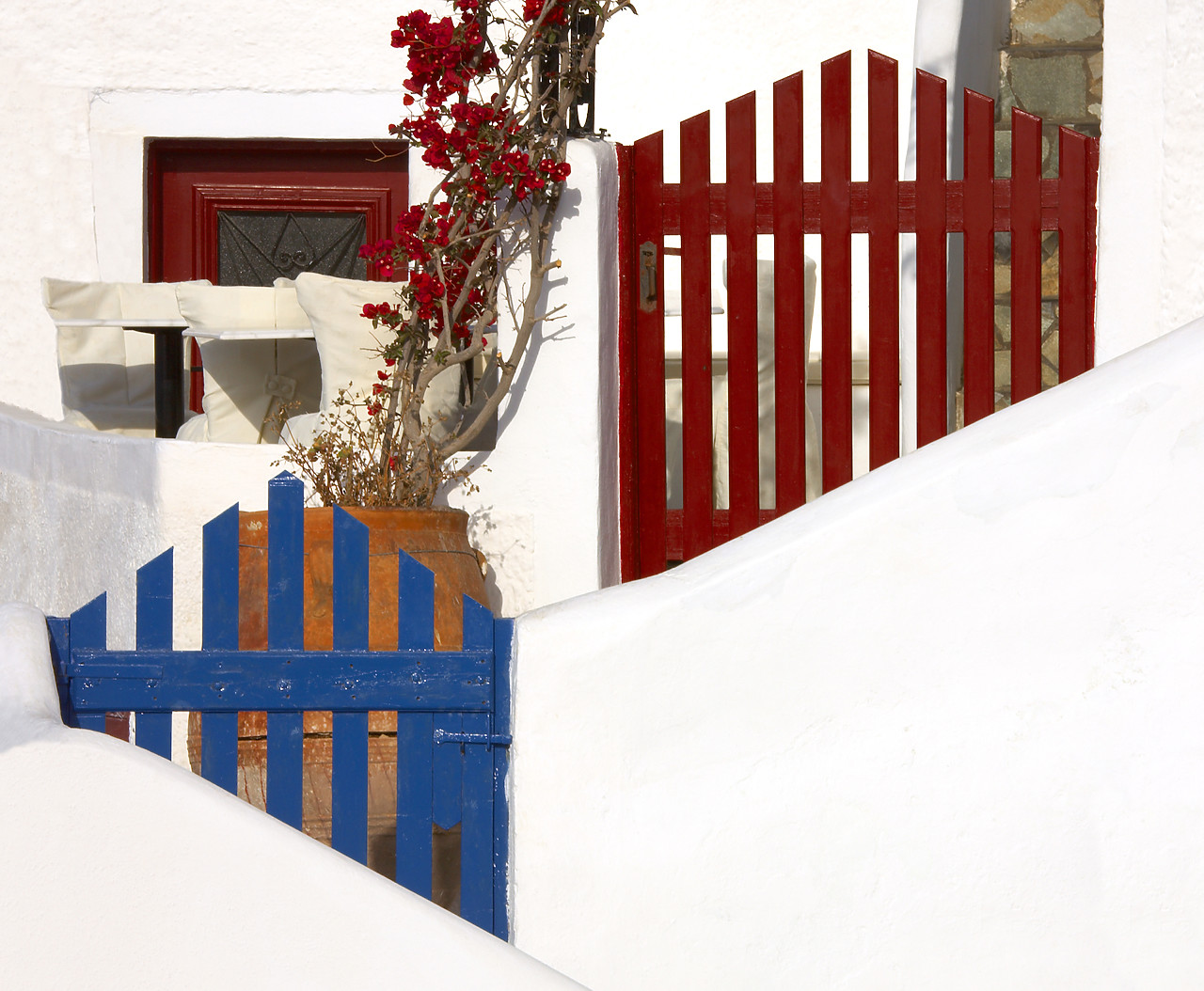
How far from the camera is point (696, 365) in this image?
3799mm

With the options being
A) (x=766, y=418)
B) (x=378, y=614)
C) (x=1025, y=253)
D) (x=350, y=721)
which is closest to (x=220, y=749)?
(x=350, y=721)

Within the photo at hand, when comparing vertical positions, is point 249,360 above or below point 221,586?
above

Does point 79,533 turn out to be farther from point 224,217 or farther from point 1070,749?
point 1070,749

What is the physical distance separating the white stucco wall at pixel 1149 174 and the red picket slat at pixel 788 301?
0.82 m

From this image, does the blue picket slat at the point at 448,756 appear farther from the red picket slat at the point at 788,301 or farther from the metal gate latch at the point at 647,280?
the metal gate latch at the point at 647,280

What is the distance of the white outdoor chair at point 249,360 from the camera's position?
4.23m

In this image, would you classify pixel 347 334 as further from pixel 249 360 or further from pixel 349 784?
pixel 349 784

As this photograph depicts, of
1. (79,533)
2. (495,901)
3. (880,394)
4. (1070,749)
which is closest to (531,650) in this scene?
(495,901)

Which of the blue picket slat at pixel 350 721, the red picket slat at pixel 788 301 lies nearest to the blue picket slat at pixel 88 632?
the blue picket slat at pixel 350 721

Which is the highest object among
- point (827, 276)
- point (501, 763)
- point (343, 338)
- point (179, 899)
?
point (827, 276)

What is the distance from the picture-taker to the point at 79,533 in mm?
4547

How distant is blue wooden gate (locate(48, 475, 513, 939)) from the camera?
6.99 ft

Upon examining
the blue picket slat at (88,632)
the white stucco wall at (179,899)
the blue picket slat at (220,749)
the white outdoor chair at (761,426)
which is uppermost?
the white outdoor chair at (761,426)

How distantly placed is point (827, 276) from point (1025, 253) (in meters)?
0.58
